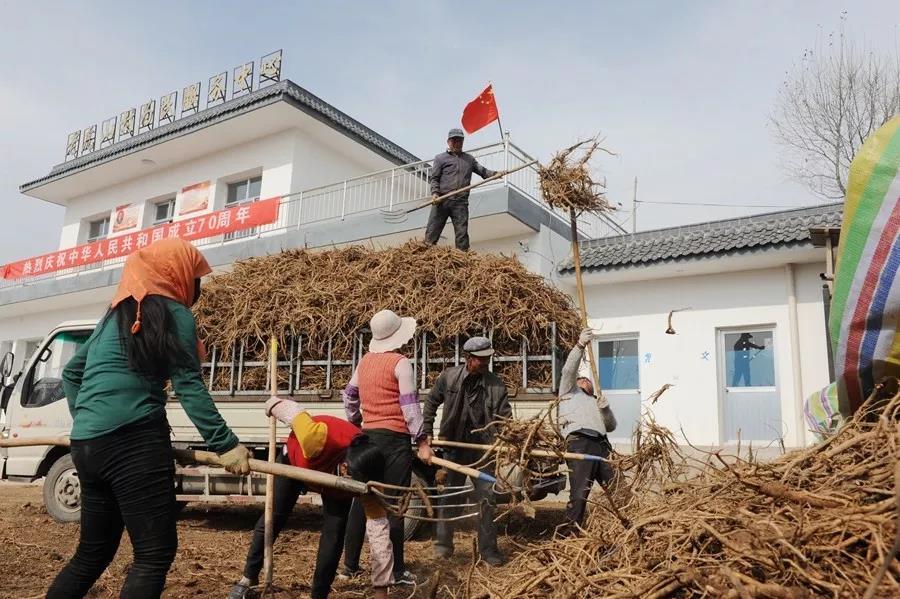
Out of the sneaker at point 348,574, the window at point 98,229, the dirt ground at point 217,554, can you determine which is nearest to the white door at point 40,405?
the dirt ground at point 217,554

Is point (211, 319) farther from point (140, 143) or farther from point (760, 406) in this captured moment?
point (140, 143)

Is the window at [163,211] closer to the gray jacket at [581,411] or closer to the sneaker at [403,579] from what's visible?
the gray jacket at [581,411]

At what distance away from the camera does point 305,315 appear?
22.6 feet

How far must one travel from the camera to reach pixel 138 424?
271 cm

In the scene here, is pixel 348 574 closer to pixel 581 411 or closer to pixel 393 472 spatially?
pixel 393 472

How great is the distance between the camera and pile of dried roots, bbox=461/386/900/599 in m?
1.65

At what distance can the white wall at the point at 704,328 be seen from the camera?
10.1 meters

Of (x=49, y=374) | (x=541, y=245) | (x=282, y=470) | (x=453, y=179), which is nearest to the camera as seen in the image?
(x=282, y=470)

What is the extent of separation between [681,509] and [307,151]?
50.4ft

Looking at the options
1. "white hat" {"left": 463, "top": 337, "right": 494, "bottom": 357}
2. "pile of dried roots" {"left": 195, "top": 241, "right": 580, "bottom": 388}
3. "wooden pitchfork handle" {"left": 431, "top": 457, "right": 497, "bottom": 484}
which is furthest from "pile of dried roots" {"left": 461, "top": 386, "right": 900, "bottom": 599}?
"pile of dried roots" {"left": 195, "top": 241, "right": 580, "bottom": 388}

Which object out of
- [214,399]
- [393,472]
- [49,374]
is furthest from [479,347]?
[49,374]

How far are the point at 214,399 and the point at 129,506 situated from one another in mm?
4679

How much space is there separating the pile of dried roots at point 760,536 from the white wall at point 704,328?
8.58 metres

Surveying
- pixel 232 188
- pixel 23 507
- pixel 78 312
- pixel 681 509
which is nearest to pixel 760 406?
pixel 681 509
